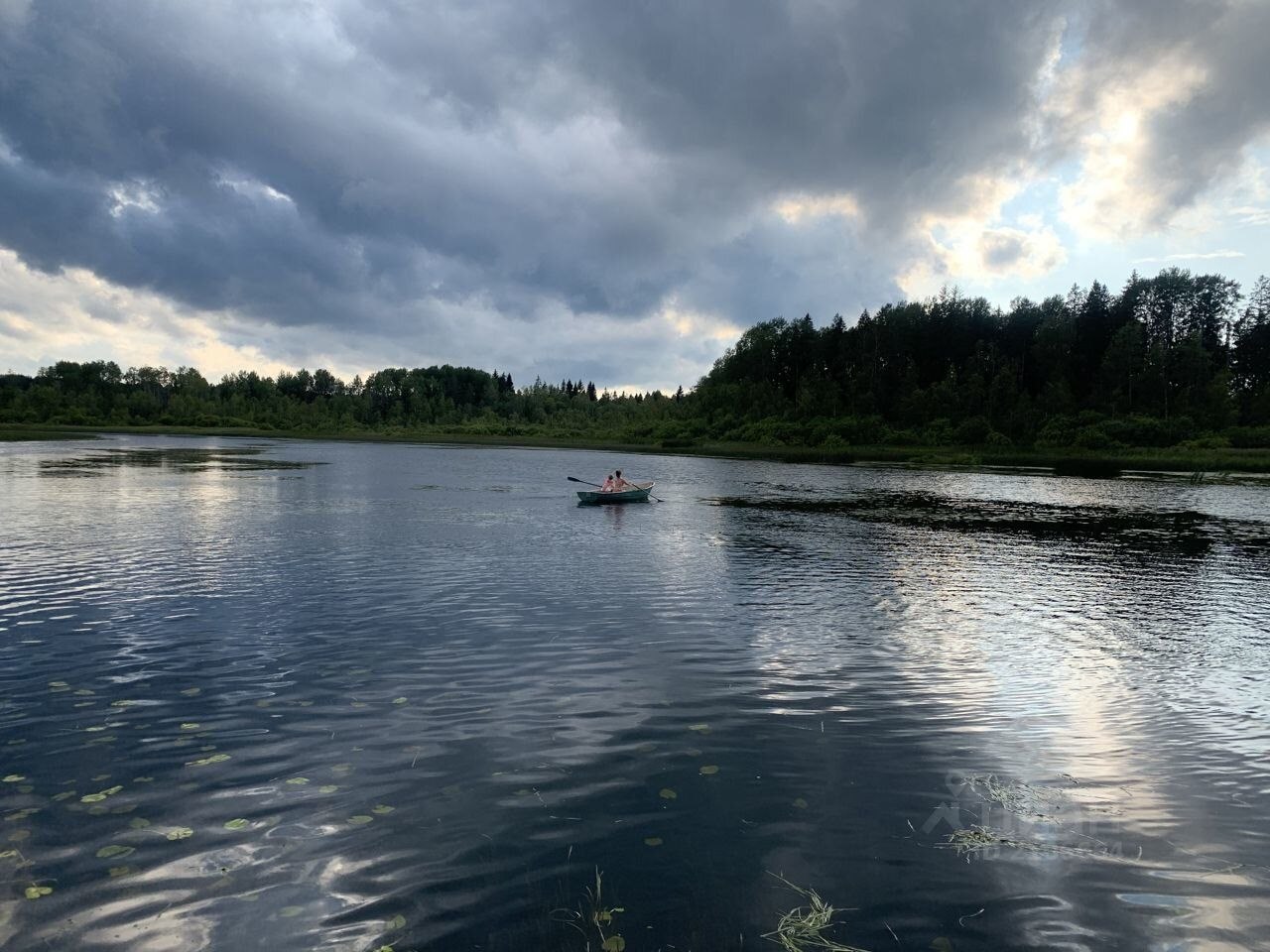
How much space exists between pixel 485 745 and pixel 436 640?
7.63 m

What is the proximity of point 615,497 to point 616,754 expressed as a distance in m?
47.4

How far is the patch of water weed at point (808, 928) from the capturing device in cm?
839

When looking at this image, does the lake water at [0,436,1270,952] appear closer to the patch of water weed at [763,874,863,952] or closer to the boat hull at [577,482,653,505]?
the patch of water weed at [763,874,863,952]

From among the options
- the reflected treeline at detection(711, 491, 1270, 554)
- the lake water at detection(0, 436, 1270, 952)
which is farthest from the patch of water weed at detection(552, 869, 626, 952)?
the reflected treeline at detection(711, 491, 1270, 554)

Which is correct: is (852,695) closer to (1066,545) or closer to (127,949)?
(127,949)

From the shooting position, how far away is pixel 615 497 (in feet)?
200

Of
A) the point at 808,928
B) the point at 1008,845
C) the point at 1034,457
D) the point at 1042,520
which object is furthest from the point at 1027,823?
the point at 1034,457

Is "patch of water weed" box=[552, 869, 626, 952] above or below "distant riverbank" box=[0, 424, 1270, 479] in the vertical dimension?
below

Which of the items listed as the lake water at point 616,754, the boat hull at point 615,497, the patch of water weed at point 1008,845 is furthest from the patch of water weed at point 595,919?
the boat hull at point 615,497

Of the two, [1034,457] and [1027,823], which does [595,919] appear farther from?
[1034,457]

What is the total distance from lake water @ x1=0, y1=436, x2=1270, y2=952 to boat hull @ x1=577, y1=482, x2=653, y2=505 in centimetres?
2627

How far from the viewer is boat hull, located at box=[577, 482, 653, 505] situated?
6028 centimetres

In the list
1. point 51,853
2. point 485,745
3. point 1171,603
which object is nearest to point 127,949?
point 51,853

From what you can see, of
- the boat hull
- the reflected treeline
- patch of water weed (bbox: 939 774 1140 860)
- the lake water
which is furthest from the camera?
the boat hull
